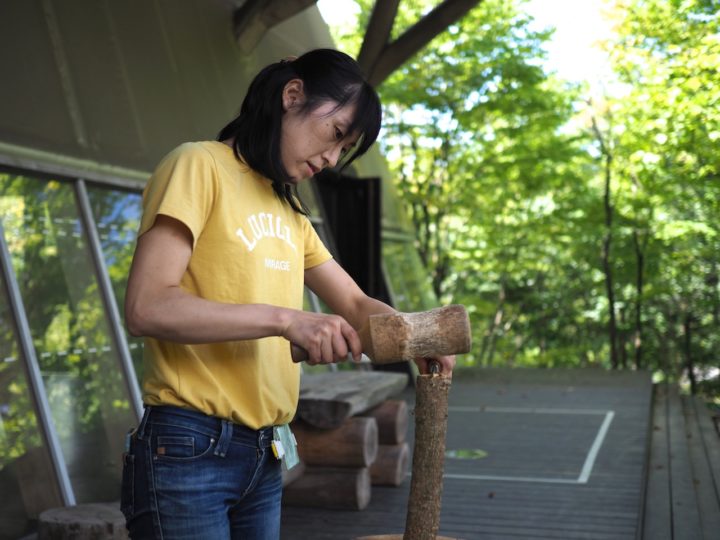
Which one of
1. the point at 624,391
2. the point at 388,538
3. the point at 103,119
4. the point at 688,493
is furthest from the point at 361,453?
the point at 624,391

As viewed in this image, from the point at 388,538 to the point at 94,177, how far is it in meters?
4.50

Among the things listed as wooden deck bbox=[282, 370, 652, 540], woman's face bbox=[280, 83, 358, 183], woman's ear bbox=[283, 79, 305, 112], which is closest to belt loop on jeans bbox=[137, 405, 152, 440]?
woman's face bbox=[280, 83, 358, 183]

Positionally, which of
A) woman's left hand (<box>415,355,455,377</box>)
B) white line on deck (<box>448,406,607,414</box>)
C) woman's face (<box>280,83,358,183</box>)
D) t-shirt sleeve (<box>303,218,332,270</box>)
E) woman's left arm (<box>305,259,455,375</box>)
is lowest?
white line on deck (<box>448,406,607,414</box>)

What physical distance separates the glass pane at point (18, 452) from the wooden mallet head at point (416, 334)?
349cm

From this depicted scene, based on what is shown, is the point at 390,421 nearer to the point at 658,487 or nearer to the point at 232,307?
the point at 658,487

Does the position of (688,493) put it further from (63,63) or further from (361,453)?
(63,63)

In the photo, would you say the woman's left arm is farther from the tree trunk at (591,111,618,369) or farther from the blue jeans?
the tree trunk at (591,111,618,369)

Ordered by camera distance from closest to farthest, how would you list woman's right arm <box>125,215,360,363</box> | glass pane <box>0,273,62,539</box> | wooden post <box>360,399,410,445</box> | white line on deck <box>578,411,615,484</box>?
woman's right arm <box>125,215,360,363</box>, glass pane <box>0,273,62,539</box>, wooden post <box>360,399,410,445</box>, white line on deck <box>578,411,615,484</box>

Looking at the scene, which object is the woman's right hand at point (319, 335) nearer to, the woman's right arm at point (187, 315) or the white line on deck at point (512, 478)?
the woman's right arm at point (187, 315)

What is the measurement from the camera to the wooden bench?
212 inches

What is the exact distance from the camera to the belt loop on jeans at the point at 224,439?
1.83 meters

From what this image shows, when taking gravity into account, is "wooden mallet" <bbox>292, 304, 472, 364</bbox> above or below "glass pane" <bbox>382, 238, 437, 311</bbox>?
below

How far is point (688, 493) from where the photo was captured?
6.25 metres

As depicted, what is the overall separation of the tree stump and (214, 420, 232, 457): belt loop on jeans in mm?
1878
